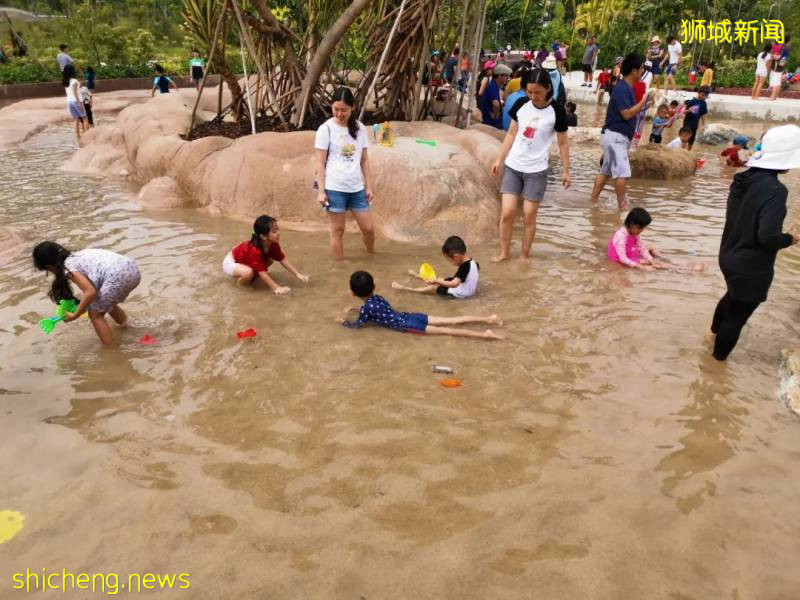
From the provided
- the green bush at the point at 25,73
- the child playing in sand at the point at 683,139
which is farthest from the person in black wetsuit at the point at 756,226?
the green bush at the point at 25,73

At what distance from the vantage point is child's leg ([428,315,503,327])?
4.18 metres

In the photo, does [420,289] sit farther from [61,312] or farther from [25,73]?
[25,73]

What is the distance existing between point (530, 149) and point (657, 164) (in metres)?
4.76

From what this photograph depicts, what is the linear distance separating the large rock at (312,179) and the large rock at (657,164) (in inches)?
110

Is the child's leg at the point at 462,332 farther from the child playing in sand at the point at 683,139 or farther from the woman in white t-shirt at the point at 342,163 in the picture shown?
the child playing in sand at the point at 683,139

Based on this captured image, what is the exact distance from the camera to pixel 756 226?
10.7 ft

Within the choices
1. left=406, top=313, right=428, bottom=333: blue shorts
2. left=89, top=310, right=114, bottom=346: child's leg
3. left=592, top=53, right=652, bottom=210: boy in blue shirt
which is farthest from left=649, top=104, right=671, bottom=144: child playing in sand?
left=89, top=310, right=114, bottom=346: child's leg

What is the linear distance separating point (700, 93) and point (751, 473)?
10.1 meters

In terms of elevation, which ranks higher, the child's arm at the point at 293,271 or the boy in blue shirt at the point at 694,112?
the boy in blue shirt at the point at 694,112

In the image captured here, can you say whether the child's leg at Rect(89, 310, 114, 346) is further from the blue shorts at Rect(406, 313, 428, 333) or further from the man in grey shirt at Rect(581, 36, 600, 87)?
the man in grey shirt at Rect(581, 36, 600, 87)

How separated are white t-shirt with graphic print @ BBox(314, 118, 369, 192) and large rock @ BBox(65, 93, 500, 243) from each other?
123 cm

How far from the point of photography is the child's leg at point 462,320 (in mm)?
4184

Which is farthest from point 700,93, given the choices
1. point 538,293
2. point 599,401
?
point 599,401

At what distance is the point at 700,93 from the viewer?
1092 cm
